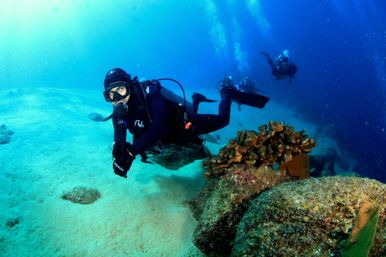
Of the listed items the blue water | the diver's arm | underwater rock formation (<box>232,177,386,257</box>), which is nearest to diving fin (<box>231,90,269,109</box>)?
the diver's arm

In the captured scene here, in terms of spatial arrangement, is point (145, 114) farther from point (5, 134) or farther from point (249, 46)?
point (249, 46)

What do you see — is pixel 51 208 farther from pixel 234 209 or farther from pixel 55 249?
pixel 234 209

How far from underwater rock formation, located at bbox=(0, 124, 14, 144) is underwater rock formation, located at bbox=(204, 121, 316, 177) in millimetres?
8083

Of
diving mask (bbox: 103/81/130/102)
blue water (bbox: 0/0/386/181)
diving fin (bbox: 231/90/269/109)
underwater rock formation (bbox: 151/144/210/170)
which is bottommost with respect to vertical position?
underwater rock formation (bbox: 151/144/210/170)

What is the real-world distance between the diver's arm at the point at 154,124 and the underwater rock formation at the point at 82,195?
78.1 inches

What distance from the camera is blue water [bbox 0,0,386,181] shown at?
37875mm

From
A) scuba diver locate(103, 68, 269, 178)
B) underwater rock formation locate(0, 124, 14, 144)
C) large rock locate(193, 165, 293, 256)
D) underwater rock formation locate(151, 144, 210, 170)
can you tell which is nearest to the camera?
large rock locate(193, 165, 293, 256)

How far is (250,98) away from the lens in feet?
26.7

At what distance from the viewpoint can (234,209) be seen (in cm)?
415

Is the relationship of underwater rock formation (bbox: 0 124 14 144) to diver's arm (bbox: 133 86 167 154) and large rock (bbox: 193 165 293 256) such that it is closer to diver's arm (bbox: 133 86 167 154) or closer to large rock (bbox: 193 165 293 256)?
diver's arm (bbox: 133 86 167 154)

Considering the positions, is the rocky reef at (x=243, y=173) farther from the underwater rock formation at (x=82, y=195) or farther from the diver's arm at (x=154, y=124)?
the underwater rock formation at (x=82, y=195)

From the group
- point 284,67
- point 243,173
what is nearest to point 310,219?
point 243,173

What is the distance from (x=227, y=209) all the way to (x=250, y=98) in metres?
4.65

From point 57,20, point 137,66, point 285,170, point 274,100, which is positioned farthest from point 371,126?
point 137,66
